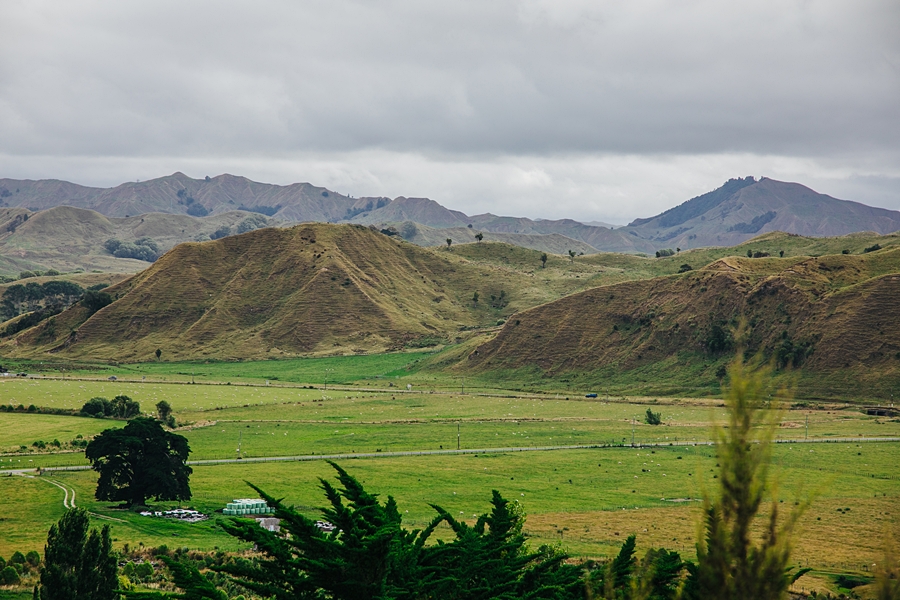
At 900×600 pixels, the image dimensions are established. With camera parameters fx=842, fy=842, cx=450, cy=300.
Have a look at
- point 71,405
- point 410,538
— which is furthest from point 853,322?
point 410,538

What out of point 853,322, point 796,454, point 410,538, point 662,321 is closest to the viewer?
point 410,538

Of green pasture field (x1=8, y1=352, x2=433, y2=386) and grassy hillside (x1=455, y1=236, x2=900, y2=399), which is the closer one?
grassy hillside (x1=455, y1=236, x2=900, y2=399)

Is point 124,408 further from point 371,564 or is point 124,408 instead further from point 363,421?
point 371,564

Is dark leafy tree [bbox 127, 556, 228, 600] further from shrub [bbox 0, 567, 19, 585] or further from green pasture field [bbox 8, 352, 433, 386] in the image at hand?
green pasture field [bbox 8, 352, 433, 386]

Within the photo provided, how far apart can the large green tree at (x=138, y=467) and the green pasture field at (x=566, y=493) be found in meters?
1.62

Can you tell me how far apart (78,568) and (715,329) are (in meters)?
126

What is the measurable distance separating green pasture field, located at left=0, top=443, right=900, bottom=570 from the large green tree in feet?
5.30

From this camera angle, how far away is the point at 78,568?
119 ft

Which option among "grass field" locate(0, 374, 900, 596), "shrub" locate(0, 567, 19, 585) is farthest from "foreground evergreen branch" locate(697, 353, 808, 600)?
"shrub" locate(0, 567, 19, 585)

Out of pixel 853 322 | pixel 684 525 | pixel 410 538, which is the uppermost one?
pixel 853 322

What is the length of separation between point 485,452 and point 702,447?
23.1m

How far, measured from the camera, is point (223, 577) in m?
43.5

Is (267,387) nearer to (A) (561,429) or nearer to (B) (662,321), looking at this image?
(A) (561,429)

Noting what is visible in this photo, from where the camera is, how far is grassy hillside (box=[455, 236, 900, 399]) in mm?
132125
